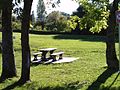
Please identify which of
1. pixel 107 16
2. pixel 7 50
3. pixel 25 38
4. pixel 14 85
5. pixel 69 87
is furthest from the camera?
pixel 107 16

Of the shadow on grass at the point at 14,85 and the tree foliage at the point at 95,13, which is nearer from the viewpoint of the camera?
the shadow on grass at the point at 14,85

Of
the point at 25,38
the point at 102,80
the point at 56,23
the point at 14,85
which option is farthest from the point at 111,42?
the point at 56,23

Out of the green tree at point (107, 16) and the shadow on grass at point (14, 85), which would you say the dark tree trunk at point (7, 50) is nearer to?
the shadow on grass at point (14, 85)

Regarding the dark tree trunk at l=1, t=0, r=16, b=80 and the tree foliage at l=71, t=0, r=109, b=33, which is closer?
the dark tree trunk at l=1, t=0, r=16, b=80

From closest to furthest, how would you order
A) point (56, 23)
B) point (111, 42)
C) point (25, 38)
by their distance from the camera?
point (25, 38) → point (111, 42) → point (56, 23)

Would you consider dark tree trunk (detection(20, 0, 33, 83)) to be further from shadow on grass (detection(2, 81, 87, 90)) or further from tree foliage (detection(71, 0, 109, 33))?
tree foliage (detection(71, 0, 109, 33))

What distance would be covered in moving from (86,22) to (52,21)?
60.9m

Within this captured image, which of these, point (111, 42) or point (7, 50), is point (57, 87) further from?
point (111, 42)

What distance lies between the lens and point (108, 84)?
42.4ft

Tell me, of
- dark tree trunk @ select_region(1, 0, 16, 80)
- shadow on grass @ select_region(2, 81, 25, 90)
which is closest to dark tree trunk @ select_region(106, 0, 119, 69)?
dark tree trunk @ select_region(1, 0, 16, 80)

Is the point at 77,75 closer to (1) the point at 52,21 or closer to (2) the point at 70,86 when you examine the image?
(2) the point at 70,86

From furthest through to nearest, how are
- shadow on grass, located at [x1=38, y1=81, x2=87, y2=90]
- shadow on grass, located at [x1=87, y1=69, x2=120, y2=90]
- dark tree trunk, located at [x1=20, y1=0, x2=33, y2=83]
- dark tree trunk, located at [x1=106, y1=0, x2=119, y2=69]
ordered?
dark tree trunk, located at [x1=106, y1=0, x2=119, y2=69] < dark tree trunk, located at [x1=20, y1=0, x2=33, y2=83] < shadow on grass, located at [x1=38, y1=81, x2=87, y2=90] < shadow on grass, located at [x1=87, y1=69, x2=120, y2=90]

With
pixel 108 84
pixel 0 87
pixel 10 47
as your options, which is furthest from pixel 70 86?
pixel 10 47

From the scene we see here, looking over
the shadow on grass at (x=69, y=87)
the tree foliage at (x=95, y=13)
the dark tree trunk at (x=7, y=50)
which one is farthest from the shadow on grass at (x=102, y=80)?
the dark tree trunk at (x=7, y=50)
